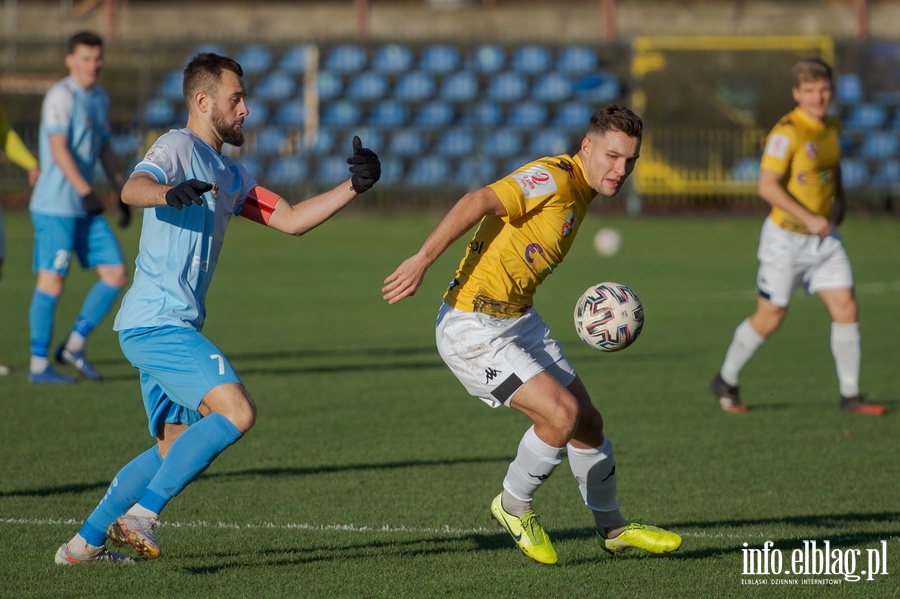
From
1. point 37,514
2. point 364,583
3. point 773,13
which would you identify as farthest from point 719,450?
point 773,13

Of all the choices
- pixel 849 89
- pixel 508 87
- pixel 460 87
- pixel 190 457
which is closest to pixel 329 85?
pixel 460 87

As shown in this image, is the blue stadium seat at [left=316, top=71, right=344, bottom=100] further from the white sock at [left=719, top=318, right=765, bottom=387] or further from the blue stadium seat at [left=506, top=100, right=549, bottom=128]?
the white sock at [left=719, top=318, right=765, bottom=387]

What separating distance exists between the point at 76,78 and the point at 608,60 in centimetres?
1995

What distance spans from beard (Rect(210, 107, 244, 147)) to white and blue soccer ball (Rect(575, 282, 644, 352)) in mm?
1647

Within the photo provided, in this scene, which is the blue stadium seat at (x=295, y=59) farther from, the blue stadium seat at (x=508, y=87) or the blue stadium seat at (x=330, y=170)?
the blue stadium seat at (x=508, y=87)

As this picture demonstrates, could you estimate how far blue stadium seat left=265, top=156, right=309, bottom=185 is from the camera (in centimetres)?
2791

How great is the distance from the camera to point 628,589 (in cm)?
512

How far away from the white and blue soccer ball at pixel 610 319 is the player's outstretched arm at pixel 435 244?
81cm

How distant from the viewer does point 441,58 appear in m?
29.1

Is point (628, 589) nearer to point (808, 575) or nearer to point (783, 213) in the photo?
point (808, 575)

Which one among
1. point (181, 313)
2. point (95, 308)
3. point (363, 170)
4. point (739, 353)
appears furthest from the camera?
point (95, 308)

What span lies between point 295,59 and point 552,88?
579 centimetres

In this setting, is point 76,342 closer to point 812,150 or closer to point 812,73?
point 812,150

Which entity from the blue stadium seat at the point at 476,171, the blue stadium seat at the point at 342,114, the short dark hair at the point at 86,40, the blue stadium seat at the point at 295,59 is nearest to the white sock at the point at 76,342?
the short dark hair at the point at 86,40
